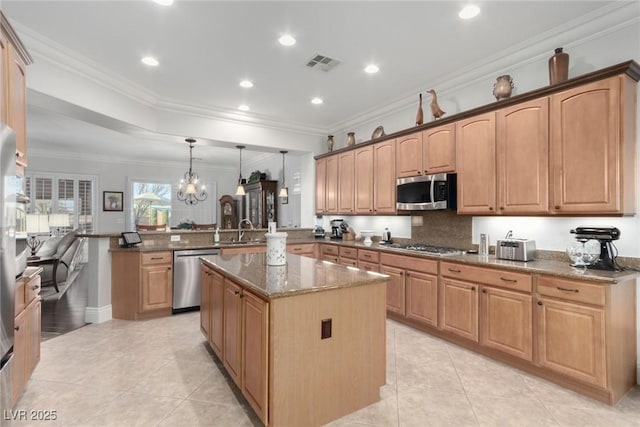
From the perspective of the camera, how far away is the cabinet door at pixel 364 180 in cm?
479

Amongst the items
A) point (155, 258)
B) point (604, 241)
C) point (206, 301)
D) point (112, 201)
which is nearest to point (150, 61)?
point (155, 258)

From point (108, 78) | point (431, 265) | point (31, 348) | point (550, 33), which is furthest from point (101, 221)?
point (550, 33)

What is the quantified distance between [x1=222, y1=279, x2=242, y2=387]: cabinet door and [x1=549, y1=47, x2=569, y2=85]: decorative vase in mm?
3113

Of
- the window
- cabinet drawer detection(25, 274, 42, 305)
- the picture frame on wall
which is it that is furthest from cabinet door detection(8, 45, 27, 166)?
the picture frame on wall

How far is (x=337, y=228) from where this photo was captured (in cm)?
573

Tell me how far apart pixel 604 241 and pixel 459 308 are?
4.26ft

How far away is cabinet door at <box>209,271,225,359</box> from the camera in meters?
2.60

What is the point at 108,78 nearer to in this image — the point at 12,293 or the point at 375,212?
the point at 12,293

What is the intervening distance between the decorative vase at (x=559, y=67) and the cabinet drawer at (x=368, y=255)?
257cm

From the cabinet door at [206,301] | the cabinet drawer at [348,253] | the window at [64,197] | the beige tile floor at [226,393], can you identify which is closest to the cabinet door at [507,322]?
the beige tile floor at [226,393]

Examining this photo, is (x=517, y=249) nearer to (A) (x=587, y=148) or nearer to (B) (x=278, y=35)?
(A) (x=587, y=148)

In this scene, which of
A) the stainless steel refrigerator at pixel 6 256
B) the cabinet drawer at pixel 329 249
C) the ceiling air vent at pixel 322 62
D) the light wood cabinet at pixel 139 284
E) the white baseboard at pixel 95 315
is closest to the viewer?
the stainless steel refrigerator at pixel 6 256

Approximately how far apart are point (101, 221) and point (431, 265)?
851 cm

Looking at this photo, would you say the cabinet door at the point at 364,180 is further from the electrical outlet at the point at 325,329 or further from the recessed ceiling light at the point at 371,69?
the electrical outlet at the point at 325,329
